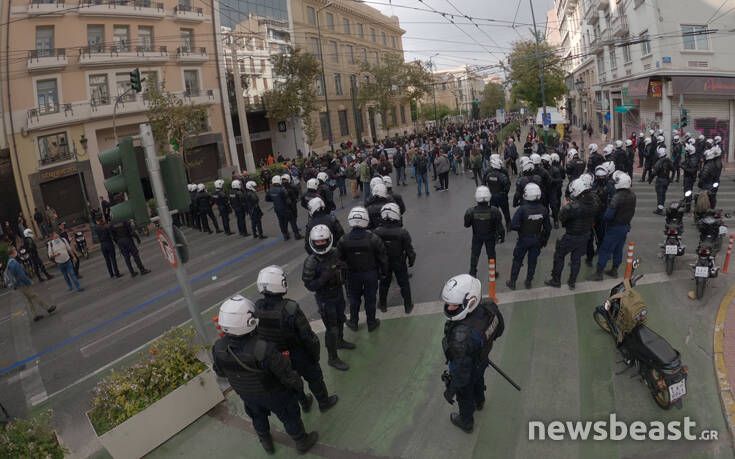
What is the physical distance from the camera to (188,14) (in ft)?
98.2

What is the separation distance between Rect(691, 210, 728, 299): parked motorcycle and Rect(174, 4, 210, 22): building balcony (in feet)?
104

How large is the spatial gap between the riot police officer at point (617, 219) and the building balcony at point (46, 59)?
28.1 meters

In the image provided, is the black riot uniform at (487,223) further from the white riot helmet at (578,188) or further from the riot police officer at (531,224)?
the white riot helmet at (578,188)

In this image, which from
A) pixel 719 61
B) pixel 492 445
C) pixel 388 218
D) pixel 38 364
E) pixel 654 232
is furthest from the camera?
pixel 719 61

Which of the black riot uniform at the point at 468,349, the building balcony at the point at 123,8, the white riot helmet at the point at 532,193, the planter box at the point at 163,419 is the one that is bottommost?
the planter box at the point at 163,419

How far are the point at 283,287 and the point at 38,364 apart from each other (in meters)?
6.45

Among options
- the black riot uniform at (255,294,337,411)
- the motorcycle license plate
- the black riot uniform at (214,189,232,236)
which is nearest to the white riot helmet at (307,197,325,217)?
the black riot uniform at (255,294,337,411)

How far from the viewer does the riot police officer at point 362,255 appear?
6496mm

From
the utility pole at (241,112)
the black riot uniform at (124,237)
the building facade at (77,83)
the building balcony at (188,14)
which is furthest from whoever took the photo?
the utility pole at (241,112)

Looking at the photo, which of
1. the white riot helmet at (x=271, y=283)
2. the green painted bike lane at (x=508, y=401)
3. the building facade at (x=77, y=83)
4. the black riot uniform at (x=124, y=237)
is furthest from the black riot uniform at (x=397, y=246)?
the building facade at (x=77, y=83)

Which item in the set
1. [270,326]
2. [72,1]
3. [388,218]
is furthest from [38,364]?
[72,1]

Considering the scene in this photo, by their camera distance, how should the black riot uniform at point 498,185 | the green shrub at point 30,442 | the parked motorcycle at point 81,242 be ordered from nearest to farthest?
the green shrub at point 30,442, the black riot uniform at point 498,185, the parked motorcycle at point 81,242

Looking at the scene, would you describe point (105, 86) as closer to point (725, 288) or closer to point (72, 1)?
point (72, 1)

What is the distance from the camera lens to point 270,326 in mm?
4809
